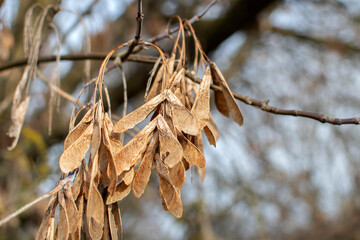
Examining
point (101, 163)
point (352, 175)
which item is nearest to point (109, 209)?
point (101, 163)

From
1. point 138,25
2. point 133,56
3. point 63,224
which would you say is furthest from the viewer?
point 133,56

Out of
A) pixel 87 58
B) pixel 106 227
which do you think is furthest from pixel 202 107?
pixel 87 58

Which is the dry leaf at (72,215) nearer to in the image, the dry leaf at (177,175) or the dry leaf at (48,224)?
the dry leaf at (48,224)

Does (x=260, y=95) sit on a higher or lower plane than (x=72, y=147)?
lower

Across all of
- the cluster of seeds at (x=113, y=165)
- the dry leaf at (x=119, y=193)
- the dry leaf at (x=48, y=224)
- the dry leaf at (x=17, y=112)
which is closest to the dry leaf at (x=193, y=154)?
the cluster of seeds at (x=113, y=165)

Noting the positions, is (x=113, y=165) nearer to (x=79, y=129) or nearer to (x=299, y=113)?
(x=79, y=129)

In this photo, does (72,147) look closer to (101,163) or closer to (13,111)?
(101,163)

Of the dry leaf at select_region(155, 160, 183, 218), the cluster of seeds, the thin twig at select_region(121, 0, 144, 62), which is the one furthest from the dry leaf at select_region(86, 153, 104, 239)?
the thin twig at select_region(121, 0, 144, 62)

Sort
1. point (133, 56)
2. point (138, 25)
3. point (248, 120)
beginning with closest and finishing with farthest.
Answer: point (138, 25), point (133, 56), point (248, 120)
